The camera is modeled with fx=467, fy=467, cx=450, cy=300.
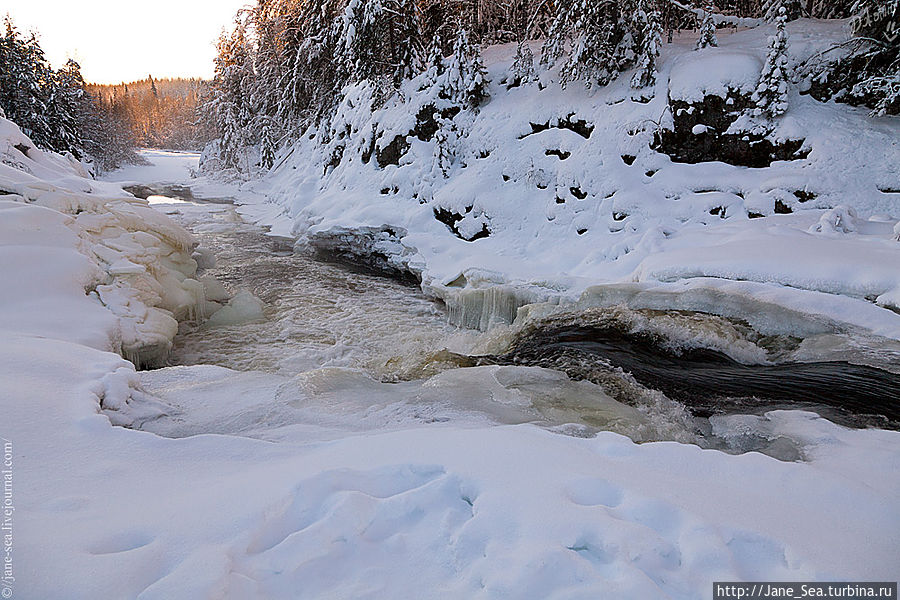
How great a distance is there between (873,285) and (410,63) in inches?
504

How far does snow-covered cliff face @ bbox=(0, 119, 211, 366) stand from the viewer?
4867 millimetres

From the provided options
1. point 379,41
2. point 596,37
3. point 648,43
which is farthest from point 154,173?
point 648,43

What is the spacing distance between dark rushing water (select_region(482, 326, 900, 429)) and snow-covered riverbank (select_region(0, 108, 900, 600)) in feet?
1.49

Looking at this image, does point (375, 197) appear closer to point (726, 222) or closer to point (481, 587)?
point (726, 222)

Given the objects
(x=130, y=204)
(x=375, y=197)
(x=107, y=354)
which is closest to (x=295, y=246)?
(x=375, y=197)

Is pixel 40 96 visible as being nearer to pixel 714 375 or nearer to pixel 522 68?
pixel 522 68

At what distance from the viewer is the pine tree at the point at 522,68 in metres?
11.8

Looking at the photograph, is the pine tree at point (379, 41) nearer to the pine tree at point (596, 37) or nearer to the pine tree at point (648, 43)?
the pine tree at point (596, 37)

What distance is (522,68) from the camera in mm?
12016

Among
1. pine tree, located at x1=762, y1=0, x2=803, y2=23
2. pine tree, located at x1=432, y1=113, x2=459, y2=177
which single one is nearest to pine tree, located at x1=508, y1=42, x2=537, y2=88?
pine tree, located at x1=432, y1=113, x2=459, y2=177

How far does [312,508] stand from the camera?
A: 6.64 feet

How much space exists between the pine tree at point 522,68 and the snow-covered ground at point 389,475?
7.65 m

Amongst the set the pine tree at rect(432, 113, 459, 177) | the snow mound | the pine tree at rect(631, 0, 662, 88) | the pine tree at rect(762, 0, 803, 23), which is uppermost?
the pine tree at rect(762, 0, 803, 23)

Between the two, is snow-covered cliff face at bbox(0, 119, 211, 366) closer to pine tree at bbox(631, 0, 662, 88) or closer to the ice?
the ice
